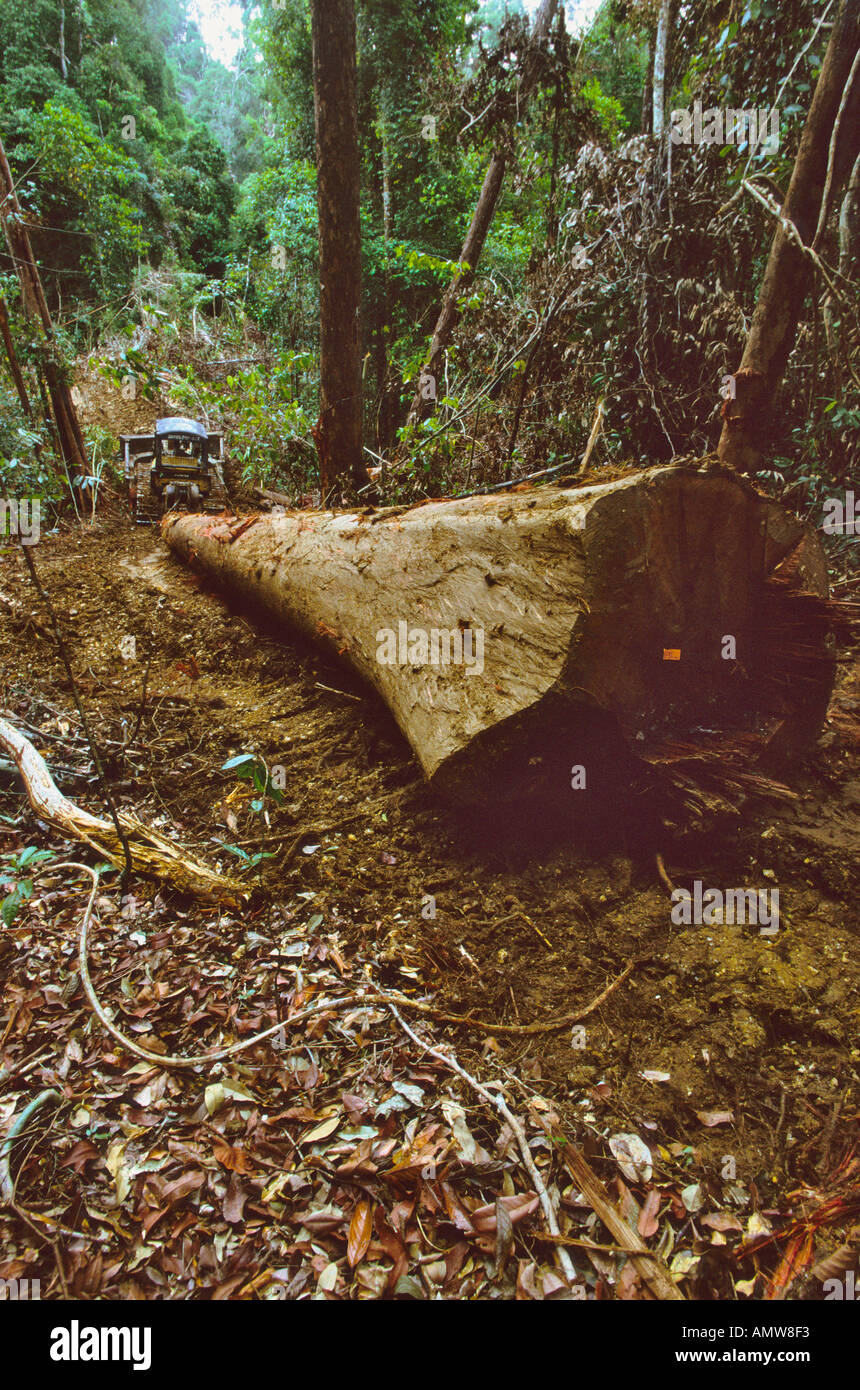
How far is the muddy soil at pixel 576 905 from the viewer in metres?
1.50

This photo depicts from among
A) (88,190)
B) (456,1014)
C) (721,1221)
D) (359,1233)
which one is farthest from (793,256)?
(88,190)

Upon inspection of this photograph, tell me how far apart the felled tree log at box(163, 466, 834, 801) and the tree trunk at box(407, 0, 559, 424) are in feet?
14.1

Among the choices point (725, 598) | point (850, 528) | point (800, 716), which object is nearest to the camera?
point (725, 598)

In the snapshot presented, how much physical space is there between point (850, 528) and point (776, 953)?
3.23 meters

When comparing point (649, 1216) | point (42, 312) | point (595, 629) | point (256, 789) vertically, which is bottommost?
point (649, 1216)

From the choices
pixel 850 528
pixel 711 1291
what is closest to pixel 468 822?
pixel 711 1291

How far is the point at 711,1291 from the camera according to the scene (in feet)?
3.92

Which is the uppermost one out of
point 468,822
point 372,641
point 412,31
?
point 412,31

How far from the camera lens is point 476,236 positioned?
7.70 meters

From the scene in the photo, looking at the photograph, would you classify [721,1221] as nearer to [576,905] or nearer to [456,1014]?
[456,1014]

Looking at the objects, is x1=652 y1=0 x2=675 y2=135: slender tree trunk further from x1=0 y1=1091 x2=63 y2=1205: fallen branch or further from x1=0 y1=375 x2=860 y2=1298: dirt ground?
x1=0 y1=1091 x2=63 y2=1205: fallen branch

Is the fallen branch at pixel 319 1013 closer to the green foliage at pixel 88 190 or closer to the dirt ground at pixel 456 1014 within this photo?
the dirt ground at pixel 456 1014

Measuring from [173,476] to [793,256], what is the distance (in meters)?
6.33

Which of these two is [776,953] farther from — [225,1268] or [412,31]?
[412,31]
